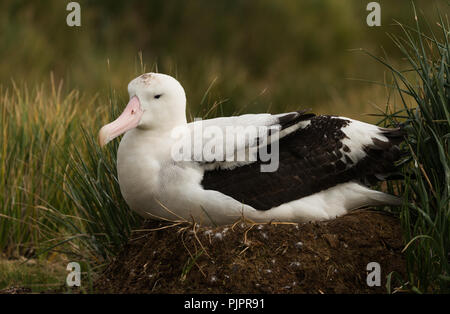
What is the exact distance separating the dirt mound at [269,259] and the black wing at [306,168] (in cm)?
23

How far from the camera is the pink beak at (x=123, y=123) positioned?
455 cm

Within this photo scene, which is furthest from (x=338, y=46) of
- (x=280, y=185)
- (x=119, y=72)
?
(x=280, y=185)

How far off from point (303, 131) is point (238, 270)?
1073 millimetres

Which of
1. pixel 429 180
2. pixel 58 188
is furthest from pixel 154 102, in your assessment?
pixel 58 188

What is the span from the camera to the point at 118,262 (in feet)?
15.7

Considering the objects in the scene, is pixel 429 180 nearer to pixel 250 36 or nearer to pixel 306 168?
pixel 306 168

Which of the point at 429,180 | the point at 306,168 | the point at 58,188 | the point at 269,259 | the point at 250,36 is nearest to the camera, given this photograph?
the point at 269,259

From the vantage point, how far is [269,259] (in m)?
4.35

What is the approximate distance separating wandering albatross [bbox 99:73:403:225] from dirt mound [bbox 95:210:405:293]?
0.16 m

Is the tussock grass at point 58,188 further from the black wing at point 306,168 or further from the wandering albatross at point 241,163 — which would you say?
the black wing at point 306,168

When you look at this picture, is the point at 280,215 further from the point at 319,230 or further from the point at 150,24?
the point at 150,24

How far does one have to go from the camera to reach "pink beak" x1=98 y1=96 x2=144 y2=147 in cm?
455

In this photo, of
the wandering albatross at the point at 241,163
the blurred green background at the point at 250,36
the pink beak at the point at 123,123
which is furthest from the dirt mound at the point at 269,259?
the blurred green background at the point at 250,36

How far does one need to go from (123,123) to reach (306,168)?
1.14 m
